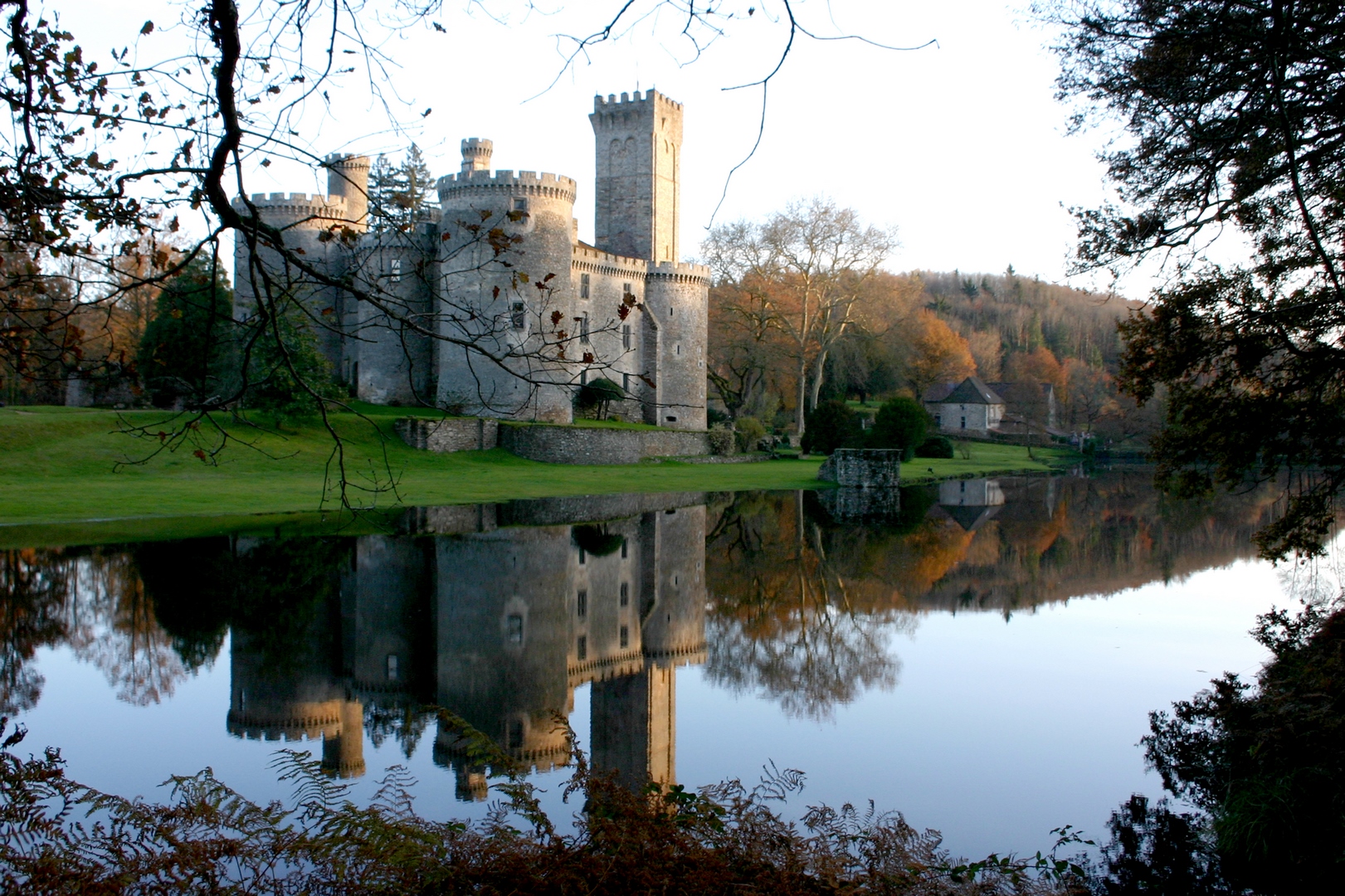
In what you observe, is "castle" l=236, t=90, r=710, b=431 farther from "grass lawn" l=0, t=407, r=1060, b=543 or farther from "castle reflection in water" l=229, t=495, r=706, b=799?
"castle reflection in water" l=229, t=495, r=706, b=799

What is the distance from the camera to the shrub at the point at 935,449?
157 ft

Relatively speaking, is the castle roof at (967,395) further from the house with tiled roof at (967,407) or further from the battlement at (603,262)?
the battlement at (603,262)

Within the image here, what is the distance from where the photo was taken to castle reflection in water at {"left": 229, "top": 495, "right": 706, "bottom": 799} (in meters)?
7.19

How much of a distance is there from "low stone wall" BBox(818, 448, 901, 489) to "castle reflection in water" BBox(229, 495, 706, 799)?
1403 cm

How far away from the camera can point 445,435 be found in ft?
107

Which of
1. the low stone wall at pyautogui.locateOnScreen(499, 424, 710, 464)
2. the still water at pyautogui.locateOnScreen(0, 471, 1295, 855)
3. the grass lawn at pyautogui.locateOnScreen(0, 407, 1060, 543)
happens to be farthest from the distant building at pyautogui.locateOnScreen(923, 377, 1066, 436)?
the still water at pyautogui.locateOnScreen(0, 471, 1295, 855)

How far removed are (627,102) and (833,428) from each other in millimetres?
16608

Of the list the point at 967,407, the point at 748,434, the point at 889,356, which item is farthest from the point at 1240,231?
the point at 967,407

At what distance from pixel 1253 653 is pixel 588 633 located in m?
6.46

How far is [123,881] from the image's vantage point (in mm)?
3795

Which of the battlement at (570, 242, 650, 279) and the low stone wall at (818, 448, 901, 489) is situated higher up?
the battlement at (570, 242, 650, 279)

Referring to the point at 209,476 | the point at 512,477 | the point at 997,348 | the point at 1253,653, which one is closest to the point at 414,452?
the point at 512,477

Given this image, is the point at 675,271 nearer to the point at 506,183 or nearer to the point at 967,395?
the point at 506,183

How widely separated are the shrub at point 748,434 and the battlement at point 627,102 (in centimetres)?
1407
